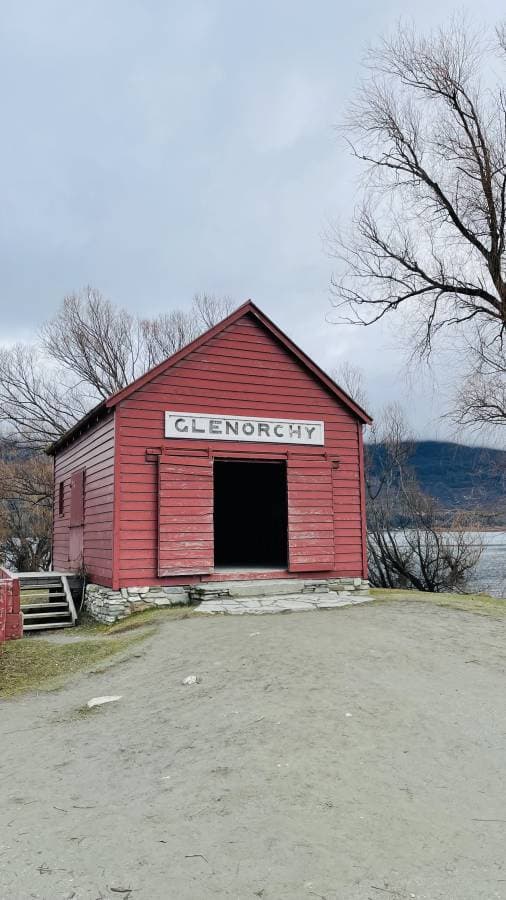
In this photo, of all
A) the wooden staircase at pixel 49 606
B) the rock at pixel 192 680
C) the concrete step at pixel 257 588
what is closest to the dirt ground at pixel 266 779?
the rock at pixel 192 680

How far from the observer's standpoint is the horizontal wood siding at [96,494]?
1184cm

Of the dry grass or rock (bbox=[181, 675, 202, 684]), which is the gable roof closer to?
the dry grass

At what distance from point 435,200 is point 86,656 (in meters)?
15.0

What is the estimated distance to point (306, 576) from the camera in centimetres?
1267

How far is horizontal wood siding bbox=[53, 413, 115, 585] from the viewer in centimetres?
1184

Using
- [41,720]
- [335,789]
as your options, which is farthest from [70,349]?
[335,789]

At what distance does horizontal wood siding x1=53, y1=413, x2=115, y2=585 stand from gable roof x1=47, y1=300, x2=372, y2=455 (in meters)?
0.29

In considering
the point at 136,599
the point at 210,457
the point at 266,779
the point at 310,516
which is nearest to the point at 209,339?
the point at 210,457

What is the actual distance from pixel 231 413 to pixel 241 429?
362 millimetres

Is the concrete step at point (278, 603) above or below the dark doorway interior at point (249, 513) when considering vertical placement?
below

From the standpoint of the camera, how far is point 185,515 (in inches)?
463

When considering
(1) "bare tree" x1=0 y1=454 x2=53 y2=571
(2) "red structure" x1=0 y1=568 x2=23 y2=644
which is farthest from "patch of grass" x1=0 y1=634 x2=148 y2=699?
(1) "bare tree" x1=0 y1=454 x2=53 y2=571

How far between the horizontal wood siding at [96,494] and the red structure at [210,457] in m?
0.04

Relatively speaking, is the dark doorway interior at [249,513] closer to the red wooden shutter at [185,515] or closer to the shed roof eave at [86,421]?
the shed roof eave at [86,421]
